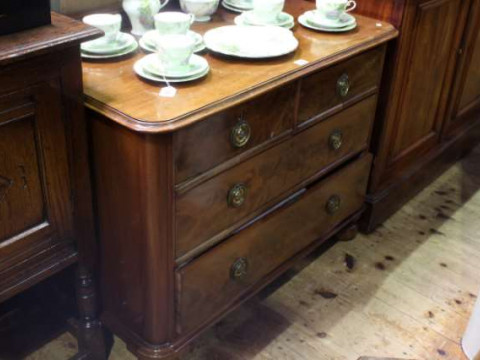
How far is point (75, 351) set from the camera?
1.58 m

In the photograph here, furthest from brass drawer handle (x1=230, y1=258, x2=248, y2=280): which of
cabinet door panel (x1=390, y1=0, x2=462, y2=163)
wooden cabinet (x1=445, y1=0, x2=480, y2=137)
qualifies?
wooden cabinet (x1=445, y1=0, x2=480, y2=137)

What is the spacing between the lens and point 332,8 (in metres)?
1.64

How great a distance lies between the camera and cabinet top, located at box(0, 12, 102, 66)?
104cm

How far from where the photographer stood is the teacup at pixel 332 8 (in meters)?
1.64

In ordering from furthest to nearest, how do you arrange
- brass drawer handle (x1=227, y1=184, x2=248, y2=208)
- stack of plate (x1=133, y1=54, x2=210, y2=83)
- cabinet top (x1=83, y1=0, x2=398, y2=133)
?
brass drawer handle (x1=227, y1=184, x2=248, y2=208) < stack of plate (x1=133, y1=54, x2=210, y2=83) < cabinet top (x1=83, y1=0, x2=398, y2=133)

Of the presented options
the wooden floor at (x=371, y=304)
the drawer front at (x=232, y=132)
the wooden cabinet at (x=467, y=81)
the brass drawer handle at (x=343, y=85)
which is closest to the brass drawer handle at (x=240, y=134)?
the drawer front at (x=232, y=132)

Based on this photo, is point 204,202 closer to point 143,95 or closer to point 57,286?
point 143,95

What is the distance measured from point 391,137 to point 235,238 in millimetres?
718

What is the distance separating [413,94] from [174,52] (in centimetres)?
93

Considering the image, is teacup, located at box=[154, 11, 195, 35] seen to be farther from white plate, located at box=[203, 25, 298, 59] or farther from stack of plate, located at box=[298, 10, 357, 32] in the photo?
stack of plate, located at box=[298, 10, 357, 32]

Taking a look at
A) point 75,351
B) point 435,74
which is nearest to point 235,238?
point 75,351

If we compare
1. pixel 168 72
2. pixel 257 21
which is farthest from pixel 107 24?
pixel 257 21

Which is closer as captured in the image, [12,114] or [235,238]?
[12,114]

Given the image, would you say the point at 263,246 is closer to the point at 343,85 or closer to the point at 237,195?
the point at 237,195
